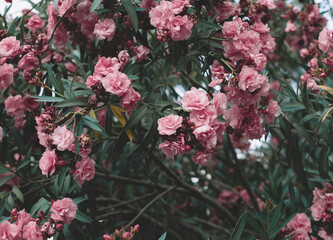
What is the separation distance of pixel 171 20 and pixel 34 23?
2.75 ft

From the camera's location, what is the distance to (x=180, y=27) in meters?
1.46

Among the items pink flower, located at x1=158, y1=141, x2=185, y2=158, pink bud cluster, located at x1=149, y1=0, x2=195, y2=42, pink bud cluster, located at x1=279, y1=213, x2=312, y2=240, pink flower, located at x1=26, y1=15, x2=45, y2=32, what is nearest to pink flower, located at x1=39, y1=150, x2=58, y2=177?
pink flower, located at x1=158, y1=141, x2=185, y2=158

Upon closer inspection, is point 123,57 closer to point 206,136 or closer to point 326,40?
point 206,136

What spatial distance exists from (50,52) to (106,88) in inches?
23.2

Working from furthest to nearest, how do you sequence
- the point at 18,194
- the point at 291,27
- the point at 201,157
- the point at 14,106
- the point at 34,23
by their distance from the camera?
1. the point at 291,27
2. the point at 34,23
3. the point at 14,106
4. the point at 18,194
5. the point at 201,157

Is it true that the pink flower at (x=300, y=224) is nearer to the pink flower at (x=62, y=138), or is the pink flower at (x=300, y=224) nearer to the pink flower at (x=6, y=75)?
the pink flower at (x=62, y=138)

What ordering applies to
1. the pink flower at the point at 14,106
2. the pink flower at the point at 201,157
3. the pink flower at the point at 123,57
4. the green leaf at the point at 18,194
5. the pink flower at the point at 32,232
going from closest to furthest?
the pink flower at the point at 32,232
the pink flower at the point at 201,157
the pink flower at the point at 123,57
the green leaf at the point at 18,194
the pink flower at the point at 14,106

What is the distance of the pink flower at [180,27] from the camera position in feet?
4.75

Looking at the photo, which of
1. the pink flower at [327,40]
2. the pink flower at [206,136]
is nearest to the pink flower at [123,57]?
the pink flower at [206,136]

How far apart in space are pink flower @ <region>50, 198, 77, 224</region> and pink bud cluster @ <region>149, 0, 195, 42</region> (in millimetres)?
723

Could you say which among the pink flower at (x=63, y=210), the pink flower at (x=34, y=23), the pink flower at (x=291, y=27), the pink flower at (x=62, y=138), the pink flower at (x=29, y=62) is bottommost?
the pink flower at (x=291, y=27)

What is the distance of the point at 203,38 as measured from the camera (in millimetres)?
1585

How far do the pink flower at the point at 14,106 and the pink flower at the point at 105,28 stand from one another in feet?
1.85

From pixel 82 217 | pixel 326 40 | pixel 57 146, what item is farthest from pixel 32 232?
pixel 326 40
